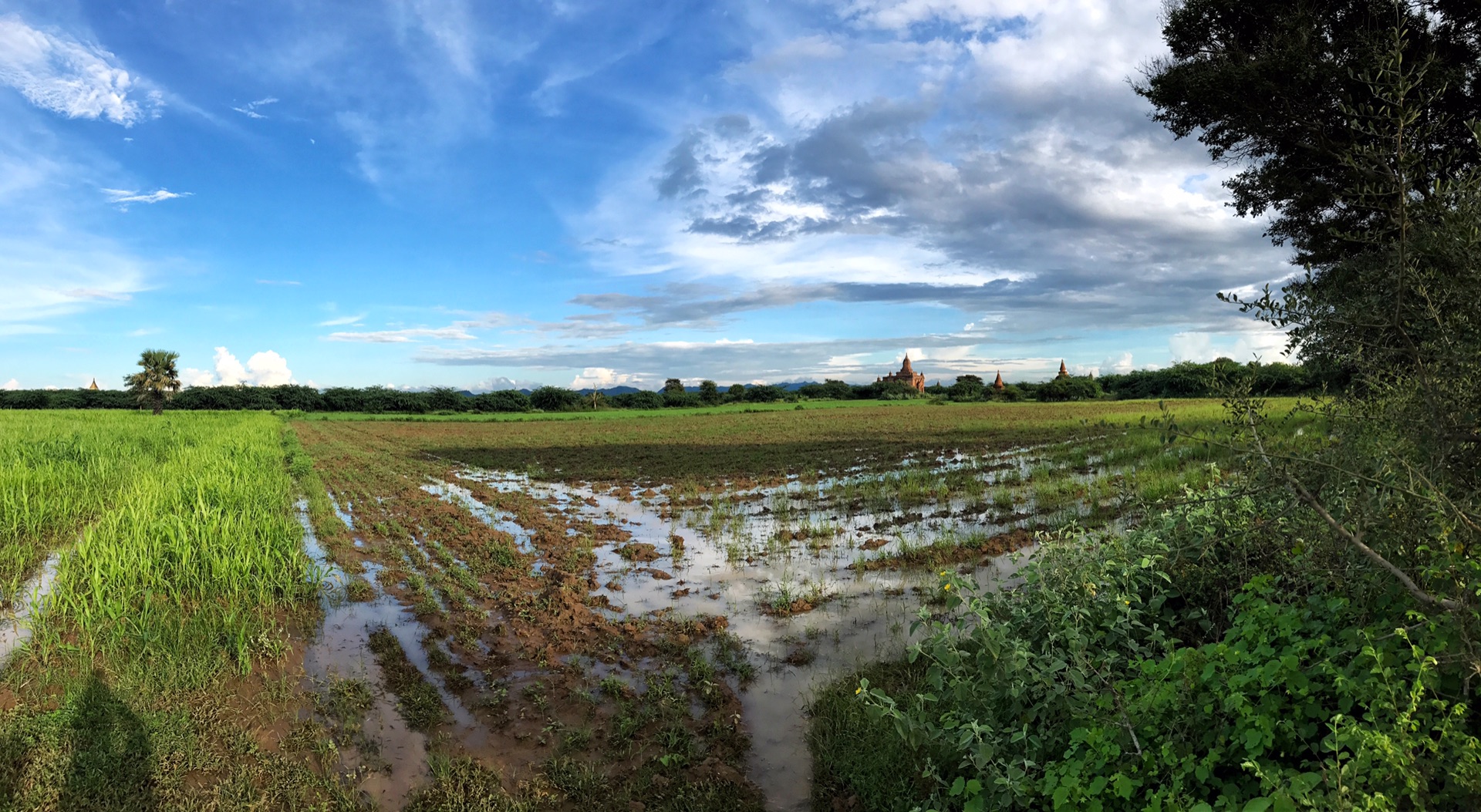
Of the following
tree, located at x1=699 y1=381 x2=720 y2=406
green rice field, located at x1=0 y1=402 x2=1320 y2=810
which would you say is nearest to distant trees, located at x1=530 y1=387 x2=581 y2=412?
tree, located at x1=699 y1=381 x2=720 y2=406

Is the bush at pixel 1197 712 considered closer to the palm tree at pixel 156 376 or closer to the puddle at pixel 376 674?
the puddle at pixel 376 674

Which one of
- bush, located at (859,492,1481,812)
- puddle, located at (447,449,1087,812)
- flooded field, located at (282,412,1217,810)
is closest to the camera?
Result: bush, located at (859,492,1481,812)

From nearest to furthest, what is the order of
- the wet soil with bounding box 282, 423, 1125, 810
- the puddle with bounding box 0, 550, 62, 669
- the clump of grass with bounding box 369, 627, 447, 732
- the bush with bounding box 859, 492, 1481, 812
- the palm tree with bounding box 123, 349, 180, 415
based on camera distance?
the bush with bounding box 859, 492, 1481, 812
the wet soil with bounding box 282, 423, 1125, 810
the clump of grass with bounding box 369, 627, 447, 732
the puddle with bounding box 0, 550, 62, 669
the palm tree with bounding box 123, 349, 180, 415

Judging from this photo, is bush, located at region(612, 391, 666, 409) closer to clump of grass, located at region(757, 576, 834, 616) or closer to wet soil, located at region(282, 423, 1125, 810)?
wet soil, located at region(282, 423, 1125, 810)

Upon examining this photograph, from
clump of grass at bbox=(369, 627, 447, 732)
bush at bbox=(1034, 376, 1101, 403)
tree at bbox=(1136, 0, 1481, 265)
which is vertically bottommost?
clump of grass at bbox=(369, 627, 447, 732)

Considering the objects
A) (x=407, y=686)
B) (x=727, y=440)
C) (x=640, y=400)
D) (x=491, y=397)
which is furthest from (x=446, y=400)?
(x=407, y=686)

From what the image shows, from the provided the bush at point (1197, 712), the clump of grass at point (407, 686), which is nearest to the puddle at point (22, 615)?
the clump of grass at point (407, 686)

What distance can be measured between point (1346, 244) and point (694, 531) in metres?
13.5

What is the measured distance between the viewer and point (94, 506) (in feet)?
37.1

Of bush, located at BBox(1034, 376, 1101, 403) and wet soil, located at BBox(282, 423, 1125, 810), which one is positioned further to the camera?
bush, located at BBox(1034, 376, 1101, 403)

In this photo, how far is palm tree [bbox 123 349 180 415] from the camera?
5241cm

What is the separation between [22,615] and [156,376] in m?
59.8

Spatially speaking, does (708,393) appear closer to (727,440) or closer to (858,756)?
(727,440)

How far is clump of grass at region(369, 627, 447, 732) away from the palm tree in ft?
201
